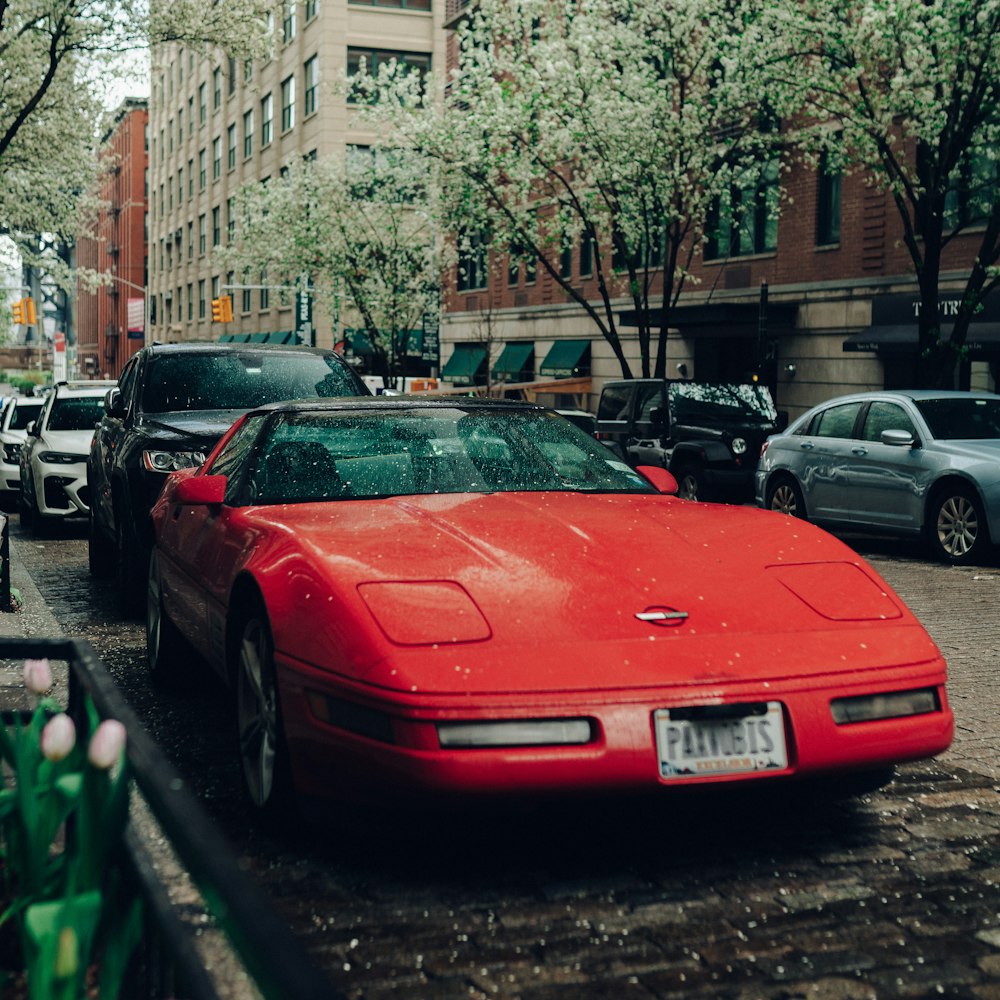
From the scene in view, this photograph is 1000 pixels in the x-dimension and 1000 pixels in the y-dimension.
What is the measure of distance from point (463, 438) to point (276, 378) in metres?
5.33

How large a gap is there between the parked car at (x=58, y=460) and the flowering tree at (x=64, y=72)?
6073 mm

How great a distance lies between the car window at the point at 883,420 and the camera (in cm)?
1384

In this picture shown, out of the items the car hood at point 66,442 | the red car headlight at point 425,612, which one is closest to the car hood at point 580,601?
the red car headlight at point 425,612

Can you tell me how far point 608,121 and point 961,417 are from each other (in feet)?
45.3

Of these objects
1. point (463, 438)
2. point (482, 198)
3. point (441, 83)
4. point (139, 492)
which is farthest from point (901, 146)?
point (463, 438)

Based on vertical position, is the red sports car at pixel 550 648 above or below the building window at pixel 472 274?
below

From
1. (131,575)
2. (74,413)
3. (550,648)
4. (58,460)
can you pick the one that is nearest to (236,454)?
→ (550,648)

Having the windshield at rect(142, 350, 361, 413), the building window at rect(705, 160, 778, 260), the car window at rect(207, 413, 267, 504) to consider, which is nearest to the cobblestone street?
the car window at rect(207, 413, 267, 504)

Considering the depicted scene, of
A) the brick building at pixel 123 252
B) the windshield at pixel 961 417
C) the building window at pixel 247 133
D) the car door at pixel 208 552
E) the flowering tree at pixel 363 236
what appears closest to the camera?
the car door at pixel 208 552

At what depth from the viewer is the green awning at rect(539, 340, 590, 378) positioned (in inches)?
1601

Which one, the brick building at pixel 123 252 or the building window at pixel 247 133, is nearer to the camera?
the building window at pixel 247 133

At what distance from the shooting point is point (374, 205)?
143 feet

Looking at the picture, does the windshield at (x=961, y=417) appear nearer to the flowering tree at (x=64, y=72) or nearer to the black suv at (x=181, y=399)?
the black suv at (x=181, y=399)

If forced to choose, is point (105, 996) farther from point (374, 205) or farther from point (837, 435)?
point (374, 205)
